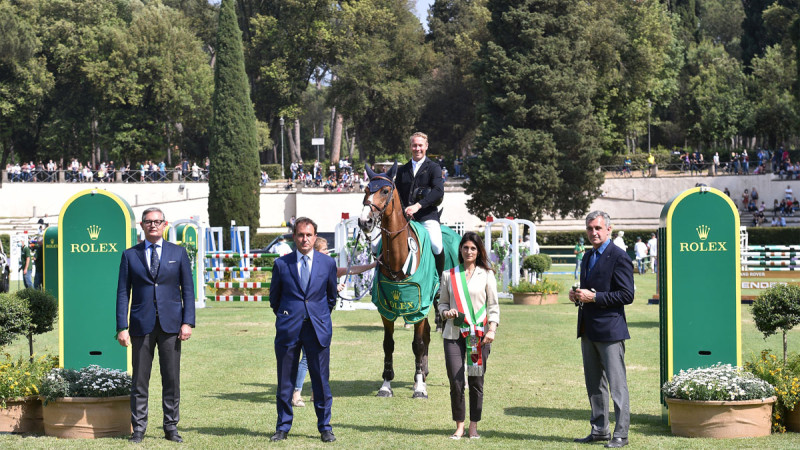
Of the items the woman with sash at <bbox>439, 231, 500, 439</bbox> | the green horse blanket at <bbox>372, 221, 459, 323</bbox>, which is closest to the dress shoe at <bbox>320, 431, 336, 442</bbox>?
the woman with sash at <bbox>439, 231, 500, 439</bbox>

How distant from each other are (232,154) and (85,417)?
41.8 meters

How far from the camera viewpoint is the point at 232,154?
49.9 m

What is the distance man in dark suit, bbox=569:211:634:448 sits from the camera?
8.49 metres

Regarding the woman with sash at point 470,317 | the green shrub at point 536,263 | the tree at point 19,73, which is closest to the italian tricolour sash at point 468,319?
the woman with sash at point 470,317

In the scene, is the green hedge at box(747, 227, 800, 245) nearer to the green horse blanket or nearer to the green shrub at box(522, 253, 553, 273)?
the green shrub at box(522, 253, 553, 273)

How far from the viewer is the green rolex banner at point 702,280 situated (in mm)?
9312

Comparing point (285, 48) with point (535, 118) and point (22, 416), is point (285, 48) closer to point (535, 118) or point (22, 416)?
point (535, 118)

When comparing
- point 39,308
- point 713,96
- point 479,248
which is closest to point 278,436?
point 479,248

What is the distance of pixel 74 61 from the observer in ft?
210

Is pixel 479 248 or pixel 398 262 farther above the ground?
pixel 479 248

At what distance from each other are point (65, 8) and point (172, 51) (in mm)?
7599

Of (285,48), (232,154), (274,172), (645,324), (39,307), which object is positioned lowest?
(645,324)

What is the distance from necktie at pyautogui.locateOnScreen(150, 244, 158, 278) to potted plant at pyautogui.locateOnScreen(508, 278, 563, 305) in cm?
1685

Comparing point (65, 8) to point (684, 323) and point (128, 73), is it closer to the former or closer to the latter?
point (128, 73)
